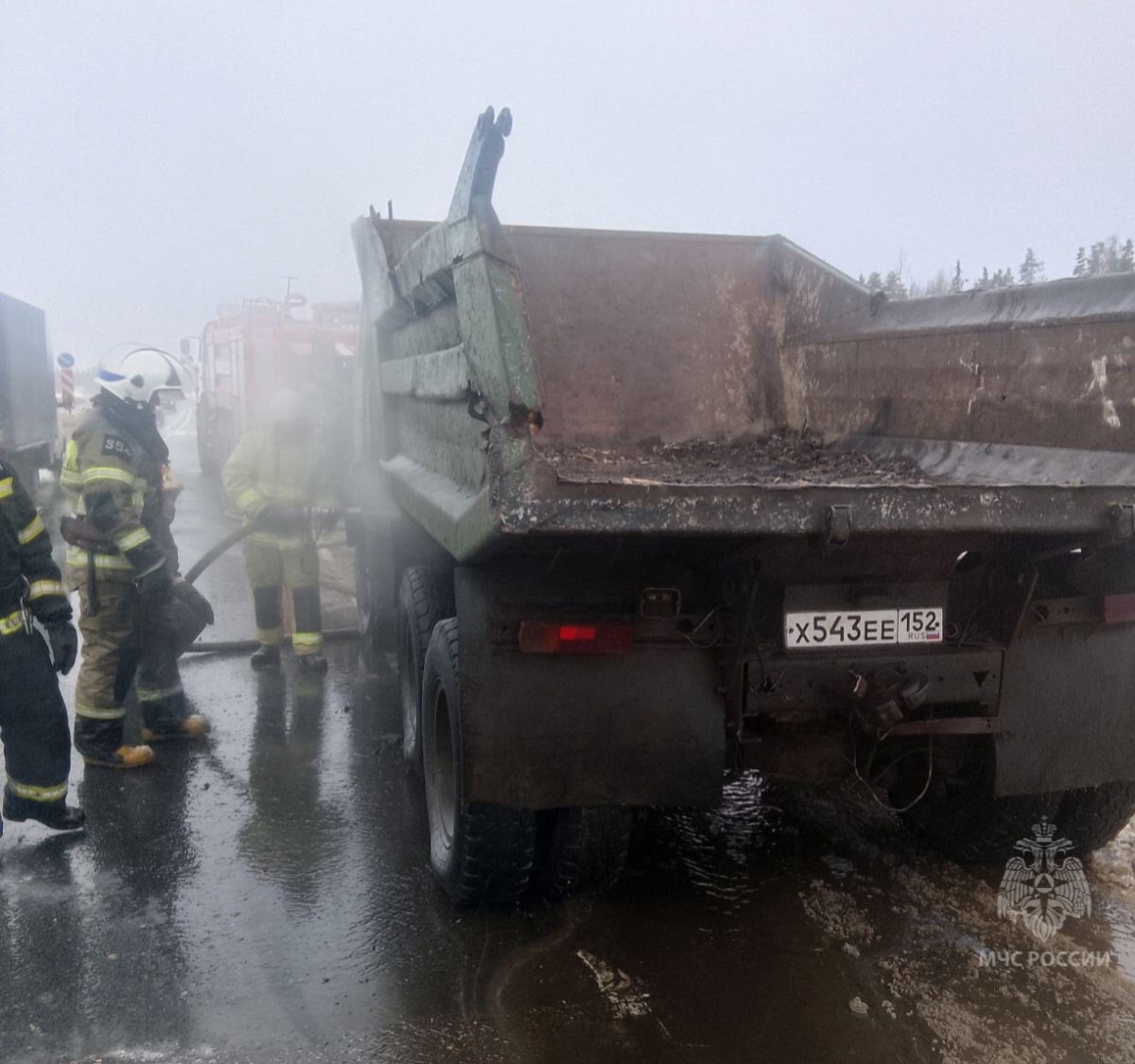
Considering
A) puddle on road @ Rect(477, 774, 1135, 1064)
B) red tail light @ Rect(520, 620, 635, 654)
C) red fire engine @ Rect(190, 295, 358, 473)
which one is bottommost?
puddle on road @ Rect(477, 774, 1135, 1064)

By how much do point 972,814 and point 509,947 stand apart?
161cm

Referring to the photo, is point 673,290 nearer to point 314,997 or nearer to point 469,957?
point 469,957

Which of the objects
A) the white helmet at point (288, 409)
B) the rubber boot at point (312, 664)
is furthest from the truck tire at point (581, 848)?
the white helmet at point (288, 409)

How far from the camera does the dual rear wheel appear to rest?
2.89 m

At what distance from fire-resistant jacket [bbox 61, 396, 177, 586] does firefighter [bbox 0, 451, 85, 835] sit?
41 cm

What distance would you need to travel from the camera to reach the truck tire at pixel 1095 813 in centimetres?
328

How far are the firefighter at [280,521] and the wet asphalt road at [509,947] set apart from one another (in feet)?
6.08

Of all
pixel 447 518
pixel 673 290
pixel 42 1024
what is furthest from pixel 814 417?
pixel 42 1024

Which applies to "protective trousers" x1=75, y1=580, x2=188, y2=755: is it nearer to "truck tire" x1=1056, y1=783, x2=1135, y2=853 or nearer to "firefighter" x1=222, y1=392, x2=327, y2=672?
"firefighter" x1=222, y1=392, x2=327, y2=672

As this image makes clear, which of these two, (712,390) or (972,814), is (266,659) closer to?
(712,390)

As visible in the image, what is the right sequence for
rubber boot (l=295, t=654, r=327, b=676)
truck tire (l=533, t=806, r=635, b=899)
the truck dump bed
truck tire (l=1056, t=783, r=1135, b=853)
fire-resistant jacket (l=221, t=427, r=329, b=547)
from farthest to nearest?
fire-resistant jacket (l=221, t=427, r=329, b=547), rubber boot (l=295, t=654, r=327, b=676), truck tire (l=1056, t=783, r=1135, b=853), truck tire (l=533, t=806, r=635, b=899), the truck dump bed

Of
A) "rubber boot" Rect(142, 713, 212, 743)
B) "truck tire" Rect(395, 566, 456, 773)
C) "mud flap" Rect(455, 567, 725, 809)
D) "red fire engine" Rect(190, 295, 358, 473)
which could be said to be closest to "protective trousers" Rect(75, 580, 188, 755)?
"rubber boot" Rect(142, 713, 212, 743)

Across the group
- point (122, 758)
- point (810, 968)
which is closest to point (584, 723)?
point (810, 968)

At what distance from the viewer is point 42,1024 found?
2617 millimetres
